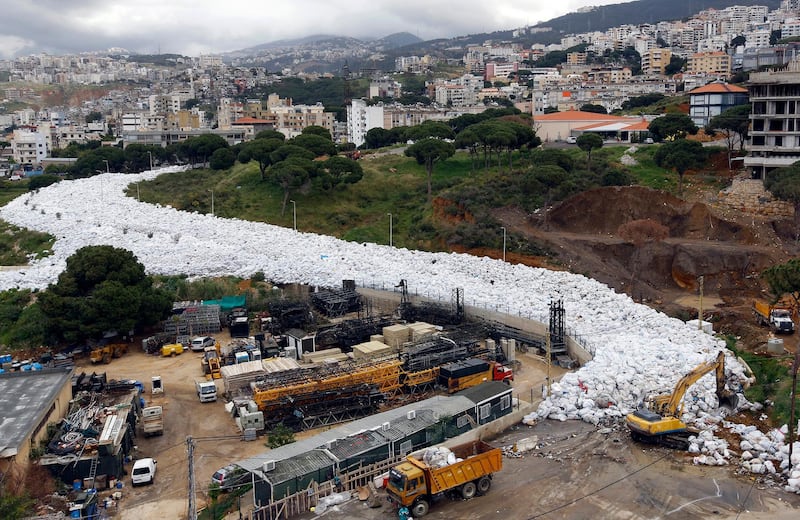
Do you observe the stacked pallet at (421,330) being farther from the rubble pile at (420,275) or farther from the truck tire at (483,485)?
the truck tire at (483,485)

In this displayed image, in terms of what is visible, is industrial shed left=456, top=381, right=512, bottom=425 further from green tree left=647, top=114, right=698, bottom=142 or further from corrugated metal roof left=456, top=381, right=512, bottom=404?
green tree left=647, top=114, right=698, bottom=142

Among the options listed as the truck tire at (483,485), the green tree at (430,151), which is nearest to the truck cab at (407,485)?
the truck tire at (483,485)

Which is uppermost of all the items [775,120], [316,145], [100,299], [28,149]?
[775,120]

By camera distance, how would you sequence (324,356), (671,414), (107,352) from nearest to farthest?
(671,414), (324,356), (107,352)

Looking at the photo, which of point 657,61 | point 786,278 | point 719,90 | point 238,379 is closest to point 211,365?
point 238,379

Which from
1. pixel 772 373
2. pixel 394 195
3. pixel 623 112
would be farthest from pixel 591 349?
pixel 623 112

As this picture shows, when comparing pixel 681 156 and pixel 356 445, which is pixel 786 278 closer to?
pixel 356 445

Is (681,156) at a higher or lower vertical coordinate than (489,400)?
higher

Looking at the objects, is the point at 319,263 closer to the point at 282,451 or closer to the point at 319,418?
the point at 319,418
